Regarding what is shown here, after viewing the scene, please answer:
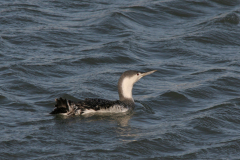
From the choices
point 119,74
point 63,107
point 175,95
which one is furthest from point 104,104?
Answer: point 119,74

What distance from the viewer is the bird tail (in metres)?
9.32

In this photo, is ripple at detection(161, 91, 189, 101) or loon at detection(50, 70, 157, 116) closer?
loon at detection(50, 70, 157, 116)

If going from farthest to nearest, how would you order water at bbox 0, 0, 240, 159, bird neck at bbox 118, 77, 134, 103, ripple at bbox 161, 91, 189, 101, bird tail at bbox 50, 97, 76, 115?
ripple at bbox 161, 91, 189, 101, bird neck at bbox 118, 77, 134, 103, bird tail at bbox 50, 97, 76, 115, water at bbox 0, 0, 240, 159

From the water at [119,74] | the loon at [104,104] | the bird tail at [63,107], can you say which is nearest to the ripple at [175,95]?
the water at [119,74]

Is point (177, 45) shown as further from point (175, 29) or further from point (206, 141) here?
point (206, 141)

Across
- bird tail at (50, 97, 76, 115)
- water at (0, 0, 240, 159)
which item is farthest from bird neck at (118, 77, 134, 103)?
bird tail at (50, 97, 76, 115)

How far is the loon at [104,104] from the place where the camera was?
9.39 metres

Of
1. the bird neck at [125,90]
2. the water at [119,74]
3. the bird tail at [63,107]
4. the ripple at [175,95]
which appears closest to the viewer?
the water at [119,74]

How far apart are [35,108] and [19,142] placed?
199cm

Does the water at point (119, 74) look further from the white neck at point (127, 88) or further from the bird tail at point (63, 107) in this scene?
the white neck at point (127, 88)

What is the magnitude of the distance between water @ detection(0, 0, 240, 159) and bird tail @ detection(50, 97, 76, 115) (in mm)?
157

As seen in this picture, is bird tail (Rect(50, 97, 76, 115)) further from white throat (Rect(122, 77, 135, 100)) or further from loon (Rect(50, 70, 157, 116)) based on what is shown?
white throat (Rect(122, 77, 135, 100))

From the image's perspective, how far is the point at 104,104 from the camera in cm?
978

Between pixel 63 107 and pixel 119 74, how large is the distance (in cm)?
319
